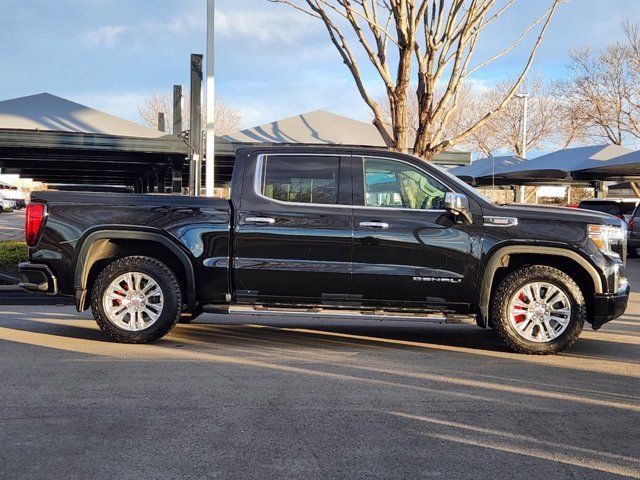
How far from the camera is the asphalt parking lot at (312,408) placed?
3.71 m

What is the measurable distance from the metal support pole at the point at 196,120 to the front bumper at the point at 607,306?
40.0 feet

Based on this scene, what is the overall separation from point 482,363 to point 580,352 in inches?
51.1

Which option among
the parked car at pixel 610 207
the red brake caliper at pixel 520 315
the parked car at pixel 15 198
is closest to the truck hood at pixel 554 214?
the red brake caliper at pixel 520 315

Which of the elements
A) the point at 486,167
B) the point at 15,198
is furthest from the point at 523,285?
the point at 15,198

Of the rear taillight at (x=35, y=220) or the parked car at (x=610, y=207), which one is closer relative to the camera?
the rear taillight at (x=35, y=220)

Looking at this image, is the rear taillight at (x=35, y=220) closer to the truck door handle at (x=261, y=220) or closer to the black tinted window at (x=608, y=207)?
the truck door handle at (x=261, y=220)

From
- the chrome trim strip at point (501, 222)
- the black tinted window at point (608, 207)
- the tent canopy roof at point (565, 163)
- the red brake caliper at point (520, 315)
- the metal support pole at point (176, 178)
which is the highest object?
the tent canopy roof at point (565, 163)

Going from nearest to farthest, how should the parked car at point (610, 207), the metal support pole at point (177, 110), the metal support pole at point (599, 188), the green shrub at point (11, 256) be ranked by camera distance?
the green shrub at point (11, 256)
the metal support pole at point (177, 110)
the parked car at point (610, 207)
the metal support pole at point (599, 188)

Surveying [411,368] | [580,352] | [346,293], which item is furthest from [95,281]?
[580,352]

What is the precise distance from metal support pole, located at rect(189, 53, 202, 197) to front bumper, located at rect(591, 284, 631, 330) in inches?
480

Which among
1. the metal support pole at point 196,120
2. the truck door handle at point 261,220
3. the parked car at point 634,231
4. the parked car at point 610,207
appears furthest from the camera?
the parked car at point 610,207

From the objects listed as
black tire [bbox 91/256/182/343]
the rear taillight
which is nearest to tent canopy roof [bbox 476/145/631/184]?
black tire [bbox 91/256/182/343]

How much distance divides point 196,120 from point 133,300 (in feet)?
37.8

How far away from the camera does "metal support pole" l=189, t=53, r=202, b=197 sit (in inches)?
666
